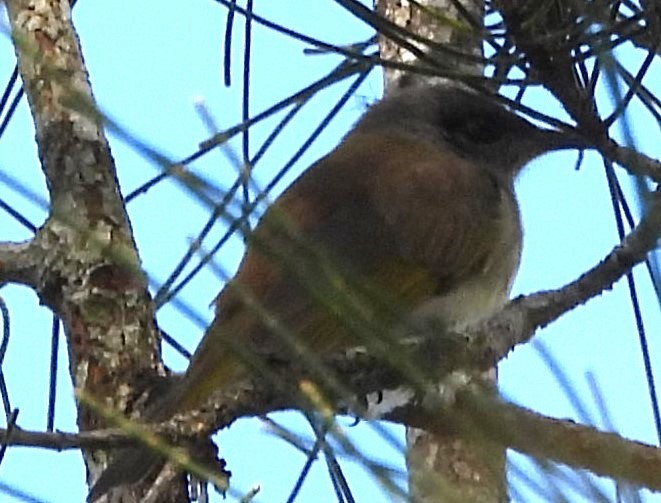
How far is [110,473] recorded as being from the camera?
187 centimetres

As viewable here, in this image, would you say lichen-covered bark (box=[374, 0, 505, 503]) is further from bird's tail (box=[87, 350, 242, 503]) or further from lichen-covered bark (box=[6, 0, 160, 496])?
lichen-covered bark (box=[6, 0, 160, 496])

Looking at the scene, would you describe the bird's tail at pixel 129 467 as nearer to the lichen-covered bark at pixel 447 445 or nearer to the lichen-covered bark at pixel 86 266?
the lichen-covered bark at pixel 86 266

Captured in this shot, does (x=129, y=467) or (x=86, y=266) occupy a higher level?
(x=86, y=266)

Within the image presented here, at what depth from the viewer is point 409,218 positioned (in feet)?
10.3

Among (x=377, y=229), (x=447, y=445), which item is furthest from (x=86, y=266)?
(x=377, y=229)

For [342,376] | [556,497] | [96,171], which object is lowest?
[556,497]

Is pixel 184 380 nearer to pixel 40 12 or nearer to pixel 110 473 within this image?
pixel 110 473

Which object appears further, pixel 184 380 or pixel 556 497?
pixel 184 380

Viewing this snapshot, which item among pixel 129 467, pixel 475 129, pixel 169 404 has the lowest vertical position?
pixel 129 467

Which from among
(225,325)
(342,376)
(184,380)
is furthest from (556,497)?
(225,325)

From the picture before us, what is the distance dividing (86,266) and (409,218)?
1.09 meters

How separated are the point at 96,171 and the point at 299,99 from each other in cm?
40

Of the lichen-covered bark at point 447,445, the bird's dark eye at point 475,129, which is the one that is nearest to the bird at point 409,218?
the bird's dark eye at point 475,129

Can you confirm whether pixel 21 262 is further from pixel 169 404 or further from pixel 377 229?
pixel 377 229
